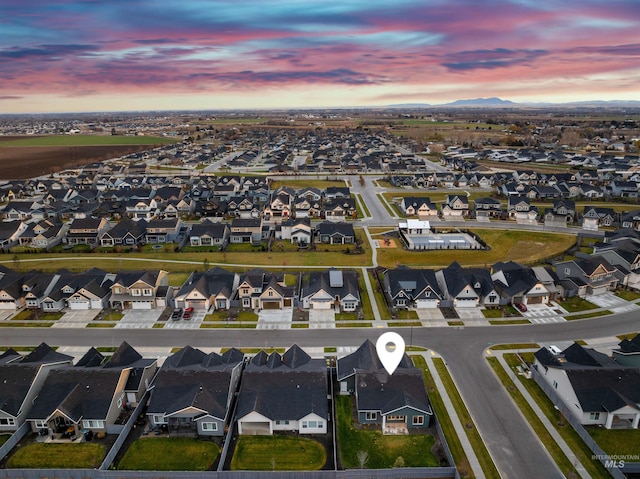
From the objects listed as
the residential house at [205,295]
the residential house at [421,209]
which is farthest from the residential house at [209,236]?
the residential house at [421,209]

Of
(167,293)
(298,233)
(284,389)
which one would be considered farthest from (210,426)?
(298,233)

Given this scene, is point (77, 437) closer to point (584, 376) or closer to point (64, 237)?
point (584, 376)

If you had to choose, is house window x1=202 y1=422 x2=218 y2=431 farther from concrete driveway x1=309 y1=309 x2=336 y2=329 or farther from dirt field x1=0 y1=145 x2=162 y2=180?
dirt field x1=0 y1=145 x2=162 y2=180

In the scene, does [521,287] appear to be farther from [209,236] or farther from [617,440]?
[209,236]

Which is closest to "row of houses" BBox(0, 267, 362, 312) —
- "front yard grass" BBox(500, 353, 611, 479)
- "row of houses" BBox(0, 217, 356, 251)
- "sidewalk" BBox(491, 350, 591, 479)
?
"sidewalk" BBox(491, 350, 591, 479)

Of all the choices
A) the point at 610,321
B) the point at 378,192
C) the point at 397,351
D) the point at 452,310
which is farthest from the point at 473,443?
the point at 378,192
